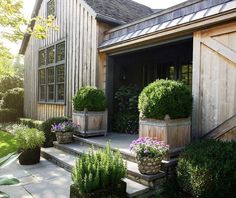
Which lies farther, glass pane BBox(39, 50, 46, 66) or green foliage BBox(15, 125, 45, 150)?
glass pane BBox(39, 50, 46, 66)

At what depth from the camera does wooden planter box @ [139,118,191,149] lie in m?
4.71

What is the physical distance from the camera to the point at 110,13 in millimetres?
8836

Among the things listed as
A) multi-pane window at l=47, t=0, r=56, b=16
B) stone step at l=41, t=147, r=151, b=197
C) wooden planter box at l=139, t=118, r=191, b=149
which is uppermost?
multi-pane window at l=47, t=0, r=56, b=16

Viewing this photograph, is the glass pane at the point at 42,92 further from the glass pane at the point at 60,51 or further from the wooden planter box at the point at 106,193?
the wooden planter box at the point at 106,193

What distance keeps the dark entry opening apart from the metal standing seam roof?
0.82 m

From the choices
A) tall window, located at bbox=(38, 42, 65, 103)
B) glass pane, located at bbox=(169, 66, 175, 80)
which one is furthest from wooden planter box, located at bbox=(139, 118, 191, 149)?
tall window, located at bbox=(38, 42, 65, 103)

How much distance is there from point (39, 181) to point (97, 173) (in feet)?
6.38

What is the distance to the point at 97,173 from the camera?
11.6ft

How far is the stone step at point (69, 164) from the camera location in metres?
4.05

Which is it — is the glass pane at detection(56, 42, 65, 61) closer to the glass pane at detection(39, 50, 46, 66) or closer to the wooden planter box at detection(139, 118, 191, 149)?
the glass pane at detection(39, 50, 46, 66)

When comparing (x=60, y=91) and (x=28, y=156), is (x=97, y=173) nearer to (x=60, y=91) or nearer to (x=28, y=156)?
(x=28, y=156)

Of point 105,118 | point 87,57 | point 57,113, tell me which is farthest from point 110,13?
point 57,113

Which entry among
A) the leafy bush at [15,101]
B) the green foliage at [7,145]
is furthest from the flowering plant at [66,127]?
the leafy bush at [15,101]

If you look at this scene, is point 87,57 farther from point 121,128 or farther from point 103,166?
point 103,166
